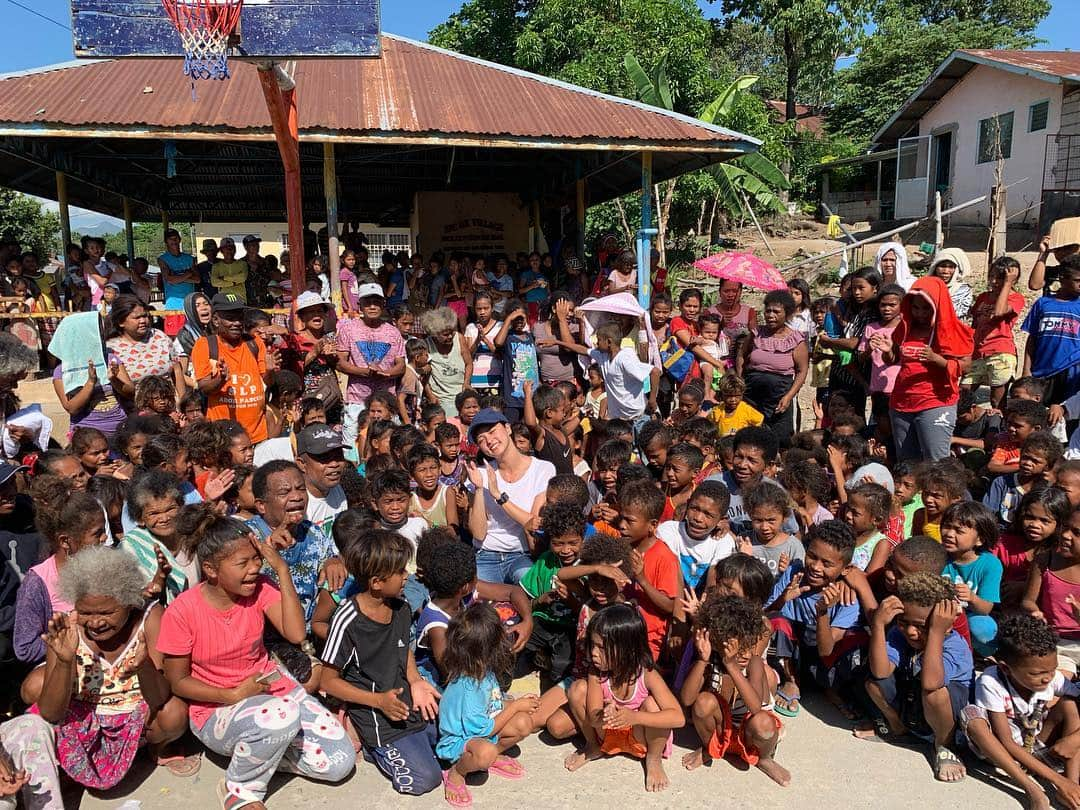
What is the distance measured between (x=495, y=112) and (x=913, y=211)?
1767 cm

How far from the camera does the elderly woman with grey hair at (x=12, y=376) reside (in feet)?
14.7

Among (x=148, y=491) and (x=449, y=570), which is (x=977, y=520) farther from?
(x=148, y=491)

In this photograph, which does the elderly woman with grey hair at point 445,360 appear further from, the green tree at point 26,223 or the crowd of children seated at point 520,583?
the green tree at point 26,223

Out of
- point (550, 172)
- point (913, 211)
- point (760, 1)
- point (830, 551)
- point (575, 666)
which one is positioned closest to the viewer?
point (830, 551)

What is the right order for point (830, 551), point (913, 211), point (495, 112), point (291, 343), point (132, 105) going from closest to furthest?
point (830, 551)
point (291, 343)
point (132, 105)
point (495, 112)
point (913, 211)

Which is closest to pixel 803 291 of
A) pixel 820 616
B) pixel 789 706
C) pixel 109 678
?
pixel 820 616

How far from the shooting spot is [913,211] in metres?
22.2

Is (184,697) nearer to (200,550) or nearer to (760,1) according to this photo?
(200,550)

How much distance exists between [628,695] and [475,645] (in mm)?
663

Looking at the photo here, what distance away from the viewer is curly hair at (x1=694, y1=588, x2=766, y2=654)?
3082mm

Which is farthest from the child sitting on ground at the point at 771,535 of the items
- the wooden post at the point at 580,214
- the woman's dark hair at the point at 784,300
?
the wooden post at the point at 580,214

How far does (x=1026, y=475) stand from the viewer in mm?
4328

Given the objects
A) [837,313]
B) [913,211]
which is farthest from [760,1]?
[837,313]

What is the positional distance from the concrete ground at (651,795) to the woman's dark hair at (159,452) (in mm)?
1586
